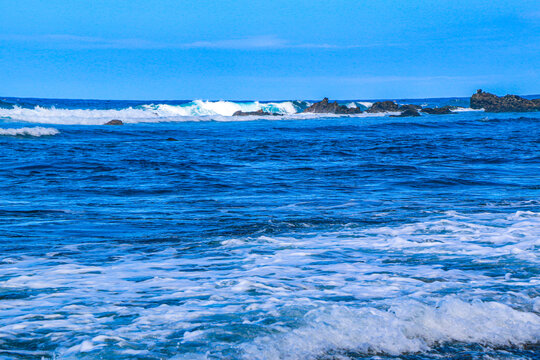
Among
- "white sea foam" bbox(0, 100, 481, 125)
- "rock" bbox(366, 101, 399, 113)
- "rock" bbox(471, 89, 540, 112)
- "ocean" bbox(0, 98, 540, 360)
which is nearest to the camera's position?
"ocean" bbox(0, 98, 540, 360)

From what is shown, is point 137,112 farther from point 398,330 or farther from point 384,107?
point 398,330

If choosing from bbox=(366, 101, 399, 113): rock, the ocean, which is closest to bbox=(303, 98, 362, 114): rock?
bbox=(366, 101, 399, 113): rock

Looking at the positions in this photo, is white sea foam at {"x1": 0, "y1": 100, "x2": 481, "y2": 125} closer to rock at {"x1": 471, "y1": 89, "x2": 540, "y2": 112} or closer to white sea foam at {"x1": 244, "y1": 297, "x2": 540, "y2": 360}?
rock at {"x1": 471, "y1": 89, "x2": 540, "y2": 112}

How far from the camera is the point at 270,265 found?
580cm

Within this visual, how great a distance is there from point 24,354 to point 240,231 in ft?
13.0

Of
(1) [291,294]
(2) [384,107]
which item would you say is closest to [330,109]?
(2) [384,107]

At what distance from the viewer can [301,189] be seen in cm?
1122

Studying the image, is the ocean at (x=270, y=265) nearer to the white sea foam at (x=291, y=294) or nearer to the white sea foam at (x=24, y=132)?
the white sea foam at (x=291, y=294)

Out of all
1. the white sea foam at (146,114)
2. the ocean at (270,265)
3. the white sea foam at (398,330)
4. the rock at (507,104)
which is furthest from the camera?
the rock at (507,104)

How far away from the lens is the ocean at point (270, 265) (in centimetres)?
383

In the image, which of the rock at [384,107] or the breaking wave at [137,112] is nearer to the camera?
the breaking wave at [137,112]

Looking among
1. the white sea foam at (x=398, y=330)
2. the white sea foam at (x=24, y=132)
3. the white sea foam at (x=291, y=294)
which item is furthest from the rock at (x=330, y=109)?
the white sea foam at (x=398, y=330)

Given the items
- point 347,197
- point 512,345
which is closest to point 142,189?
point 347,197

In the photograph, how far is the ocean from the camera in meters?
3.83
